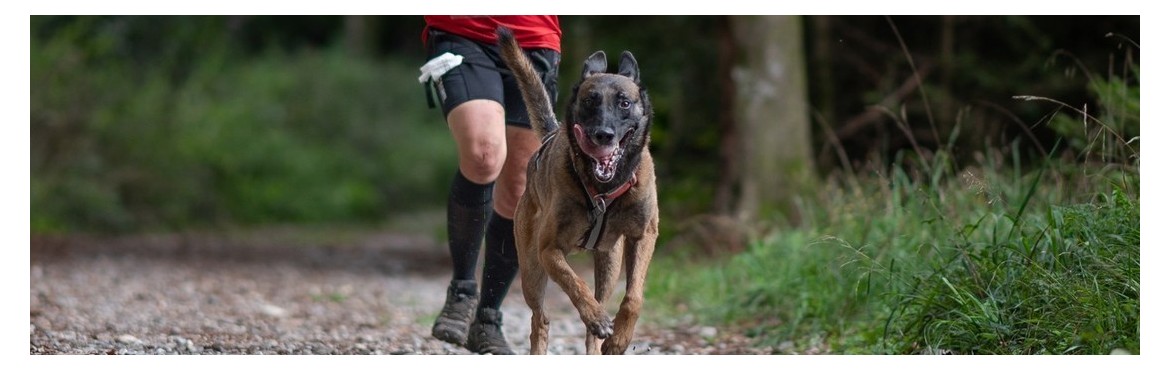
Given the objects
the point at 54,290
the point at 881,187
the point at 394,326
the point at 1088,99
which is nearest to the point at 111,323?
the point at 394,326

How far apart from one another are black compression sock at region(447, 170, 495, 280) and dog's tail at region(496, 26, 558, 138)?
381 millimetres

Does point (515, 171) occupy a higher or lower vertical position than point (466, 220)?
higher

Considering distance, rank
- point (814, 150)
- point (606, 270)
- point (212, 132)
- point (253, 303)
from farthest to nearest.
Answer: point (212, 132) < point (814, 150) < point (253, 303) < point (606, 270)

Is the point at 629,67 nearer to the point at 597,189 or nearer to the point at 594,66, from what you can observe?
the point at 594,66

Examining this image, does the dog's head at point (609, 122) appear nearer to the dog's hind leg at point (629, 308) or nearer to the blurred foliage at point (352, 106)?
the dog's hind leg at point (629, 308)

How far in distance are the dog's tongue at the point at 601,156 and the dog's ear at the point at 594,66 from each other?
0.32 meters

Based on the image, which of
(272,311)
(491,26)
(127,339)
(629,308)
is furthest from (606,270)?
(272,311)

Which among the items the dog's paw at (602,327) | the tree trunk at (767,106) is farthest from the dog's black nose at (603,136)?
the tree trunk at (767,106)

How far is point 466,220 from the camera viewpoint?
5.30 meters

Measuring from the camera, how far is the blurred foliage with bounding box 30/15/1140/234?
40.2 ft

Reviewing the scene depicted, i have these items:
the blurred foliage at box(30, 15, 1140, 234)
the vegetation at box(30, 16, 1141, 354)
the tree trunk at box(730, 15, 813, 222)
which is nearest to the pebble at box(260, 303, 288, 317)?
the vegetation at box(30, 16, 1141, 354)

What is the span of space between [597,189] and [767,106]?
22.8 ft

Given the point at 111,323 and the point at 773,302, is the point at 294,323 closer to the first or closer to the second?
the point at 111,323

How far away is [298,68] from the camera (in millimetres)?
22422
